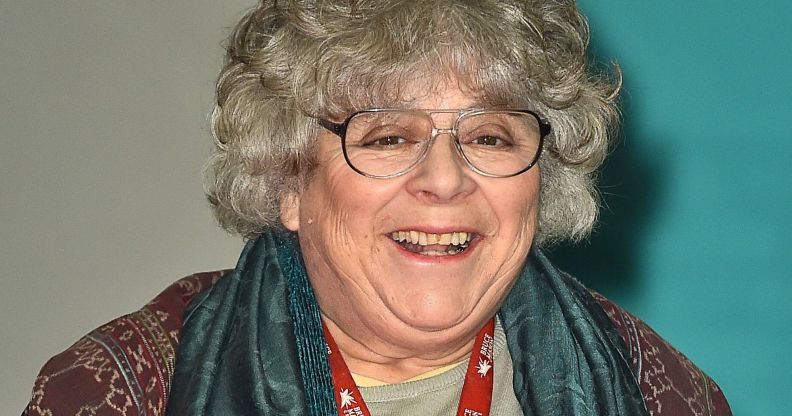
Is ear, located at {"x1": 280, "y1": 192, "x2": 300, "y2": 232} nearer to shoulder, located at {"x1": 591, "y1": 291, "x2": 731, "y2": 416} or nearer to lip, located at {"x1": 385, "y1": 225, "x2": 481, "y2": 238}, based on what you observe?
lip, located at {"x1": 385, "y1": 225, "x2": 481, "y2": 238}

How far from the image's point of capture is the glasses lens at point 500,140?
1.73 metres

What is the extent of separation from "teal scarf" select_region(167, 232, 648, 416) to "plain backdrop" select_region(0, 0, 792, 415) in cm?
106

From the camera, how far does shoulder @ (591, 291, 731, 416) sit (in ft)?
6.56

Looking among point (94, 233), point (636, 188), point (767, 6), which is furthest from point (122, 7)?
point (767, 6)

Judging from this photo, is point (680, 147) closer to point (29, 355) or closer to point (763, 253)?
point (763, 253)

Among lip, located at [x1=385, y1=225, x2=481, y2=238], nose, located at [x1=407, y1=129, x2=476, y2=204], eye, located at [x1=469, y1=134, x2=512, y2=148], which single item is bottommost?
lip, located at [x1=385, y1=225, x2=481, y2=238]

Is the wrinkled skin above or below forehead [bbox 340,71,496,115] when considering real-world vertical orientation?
below

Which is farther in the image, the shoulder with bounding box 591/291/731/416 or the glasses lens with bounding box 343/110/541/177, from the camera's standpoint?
the shoulder with bounding box 591/291/731/416

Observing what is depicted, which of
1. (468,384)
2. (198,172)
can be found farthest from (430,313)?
(198,172)

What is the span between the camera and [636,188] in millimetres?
3090

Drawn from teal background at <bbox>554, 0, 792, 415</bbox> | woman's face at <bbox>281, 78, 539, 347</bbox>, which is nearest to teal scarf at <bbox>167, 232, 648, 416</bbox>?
woman's face at <bbox>281, 78, 539, 347</bbox>

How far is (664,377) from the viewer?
6.66ft

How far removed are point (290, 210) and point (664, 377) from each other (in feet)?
2.33

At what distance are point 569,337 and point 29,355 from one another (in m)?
1.60
